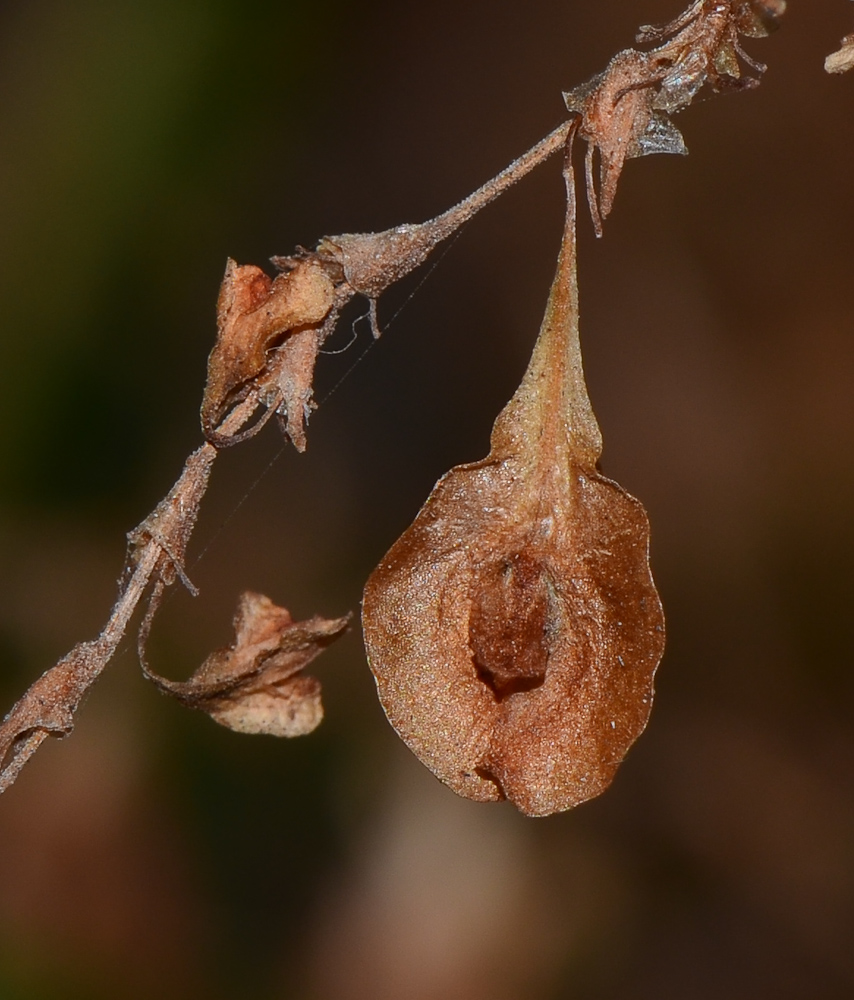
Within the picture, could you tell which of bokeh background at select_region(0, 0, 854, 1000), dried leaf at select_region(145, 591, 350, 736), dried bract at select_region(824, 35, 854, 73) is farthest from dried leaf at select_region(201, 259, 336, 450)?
bokeh background at select_region(0, 0, 854, 1000)

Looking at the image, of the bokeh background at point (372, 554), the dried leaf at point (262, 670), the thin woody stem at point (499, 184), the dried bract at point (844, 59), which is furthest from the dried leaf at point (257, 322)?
the bokeh background at point (372, 554)

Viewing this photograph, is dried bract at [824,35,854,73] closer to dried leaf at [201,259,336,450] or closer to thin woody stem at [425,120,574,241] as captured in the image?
thin woody stem at [425,120,574,241]

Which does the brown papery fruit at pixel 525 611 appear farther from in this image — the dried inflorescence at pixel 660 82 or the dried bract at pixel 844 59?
the dried bract at pixel 844 59

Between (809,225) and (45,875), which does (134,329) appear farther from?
(809,225)

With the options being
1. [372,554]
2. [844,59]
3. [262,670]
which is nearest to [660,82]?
[844,59]

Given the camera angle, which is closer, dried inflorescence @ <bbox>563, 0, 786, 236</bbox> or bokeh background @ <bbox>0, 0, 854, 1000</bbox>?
dried inflorescence @ <bbox>563, 0, 786, 236</bbox>

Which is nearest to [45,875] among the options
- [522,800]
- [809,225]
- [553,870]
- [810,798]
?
[553,870]

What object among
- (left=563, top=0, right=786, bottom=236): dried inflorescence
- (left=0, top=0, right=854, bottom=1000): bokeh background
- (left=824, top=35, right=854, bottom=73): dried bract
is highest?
(left=563, top=0, right=786, bottom=236): dried inflorescence
